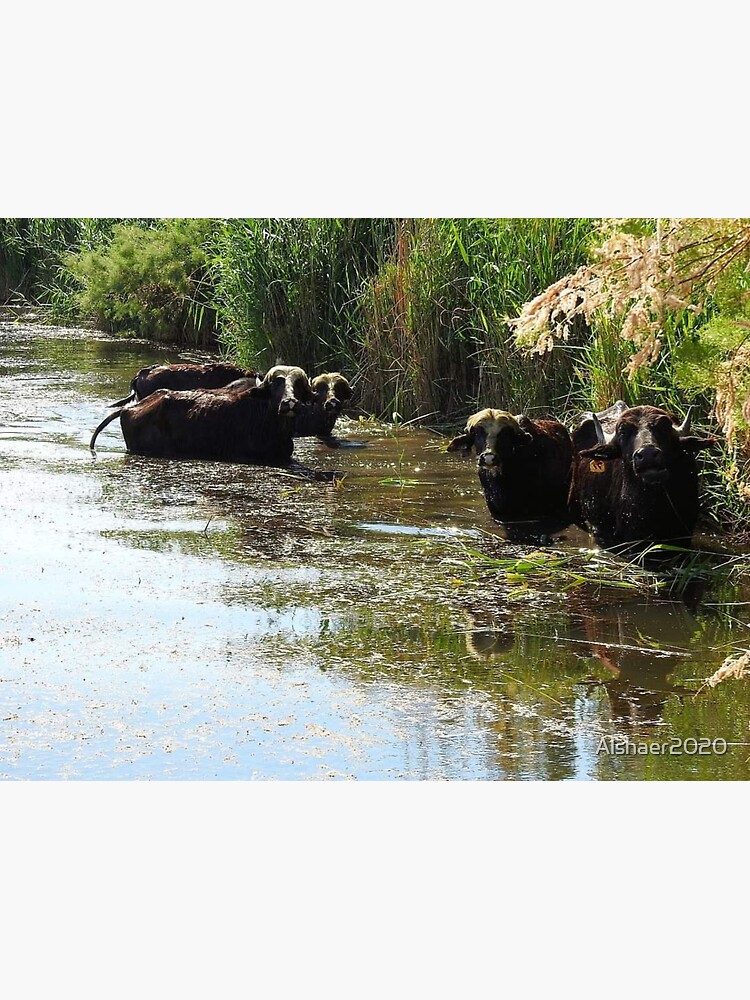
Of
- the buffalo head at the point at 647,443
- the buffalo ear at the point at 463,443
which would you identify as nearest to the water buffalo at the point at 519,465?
the buffalo ear at the point at 463,443

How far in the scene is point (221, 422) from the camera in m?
9.74

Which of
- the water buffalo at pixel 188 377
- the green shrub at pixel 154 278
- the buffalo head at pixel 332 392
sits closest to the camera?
the buffalo head at pixel 332 392

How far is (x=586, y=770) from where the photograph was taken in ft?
13.8

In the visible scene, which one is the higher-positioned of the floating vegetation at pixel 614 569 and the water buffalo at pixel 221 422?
the water buffalo at pixel 221 422

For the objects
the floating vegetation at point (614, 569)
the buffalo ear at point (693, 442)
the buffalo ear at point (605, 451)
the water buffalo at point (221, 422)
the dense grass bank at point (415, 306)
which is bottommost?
the floating vegetation at point (614, 569)

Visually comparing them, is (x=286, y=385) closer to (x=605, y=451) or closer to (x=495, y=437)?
(x=495, y=437)

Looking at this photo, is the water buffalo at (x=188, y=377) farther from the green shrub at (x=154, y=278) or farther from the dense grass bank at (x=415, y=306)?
the green shrub at (x=154, y=278)

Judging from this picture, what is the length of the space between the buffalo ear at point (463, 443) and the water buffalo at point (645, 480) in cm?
86

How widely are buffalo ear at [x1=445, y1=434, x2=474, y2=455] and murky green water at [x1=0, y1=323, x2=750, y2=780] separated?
408 mm

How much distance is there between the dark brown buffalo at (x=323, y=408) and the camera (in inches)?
405

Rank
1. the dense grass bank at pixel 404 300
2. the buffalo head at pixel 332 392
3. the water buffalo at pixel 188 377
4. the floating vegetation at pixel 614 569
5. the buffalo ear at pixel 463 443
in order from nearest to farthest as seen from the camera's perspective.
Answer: the floating vegetation at pixel 614 569 → the buffalo ear at pixel 463 443 → the dense grass bank at pixel 404 300 → the buffalo head at pixel 332 392 → the water buffalo at pixel 188 377

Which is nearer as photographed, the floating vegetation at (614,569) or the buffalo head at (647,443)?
the floating vegetation at (614,569)

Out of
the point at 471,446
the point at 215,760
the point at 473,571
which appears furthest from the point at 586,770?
the point at 471,446

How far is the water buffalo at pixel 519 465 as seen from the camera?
293 inches
